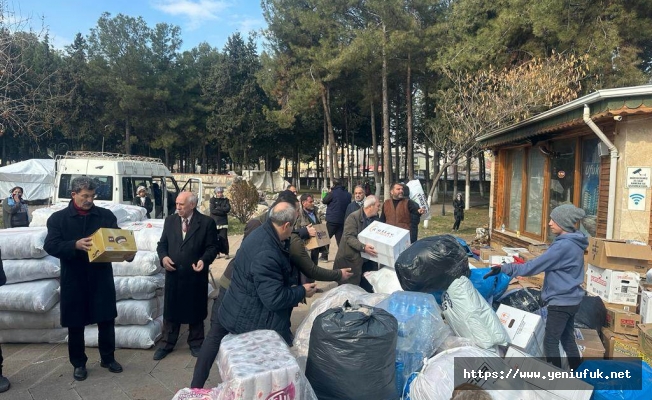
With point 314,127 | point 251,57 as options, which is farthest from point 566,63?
point 251,57

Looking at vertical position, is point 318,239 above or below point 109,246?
below

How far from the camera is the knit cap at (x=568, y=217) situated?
344cm

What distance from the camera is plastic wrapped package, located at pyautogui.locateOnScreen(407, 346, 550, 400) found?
7.94ft

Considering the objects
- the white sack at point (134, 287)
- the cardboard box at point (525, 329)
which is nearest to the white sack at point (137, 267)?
the white sack at point (134, 287)

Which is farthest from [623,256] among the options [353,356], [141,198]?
[141,198]

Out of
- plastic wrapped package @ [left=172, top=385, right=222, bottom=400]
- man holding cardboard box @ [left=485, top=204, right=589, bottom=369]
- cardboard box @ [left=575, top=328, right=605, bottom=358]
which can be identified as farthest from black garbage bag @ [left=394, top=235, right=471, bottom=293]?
plastic wrapped package @ [left=172, top=385, right=222, bottom=400]

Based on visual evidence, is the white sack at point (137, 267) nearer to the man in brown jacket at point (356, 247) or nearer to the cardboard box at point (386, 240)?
the man in brown jacket at point (356, 247)

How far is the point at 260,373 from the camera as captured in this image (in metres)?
2.14

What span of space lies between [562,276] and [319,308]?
1.95 m

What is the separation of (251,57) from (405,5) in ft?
63.1

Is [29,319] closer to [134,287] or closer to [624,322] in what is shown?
[134,287]

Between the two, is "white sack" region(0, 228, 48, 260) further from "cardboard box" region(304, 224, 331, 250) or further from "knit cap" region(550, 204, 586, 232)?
"knit cap" region(550, 204, 586, 232)

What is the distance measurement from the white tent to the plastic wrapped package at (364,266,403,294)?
73.7ft

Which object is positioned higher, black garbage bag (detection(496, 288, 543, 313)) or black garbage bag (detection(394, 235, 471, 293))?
black garbage bag (detection(394, 235, 471, 293))
